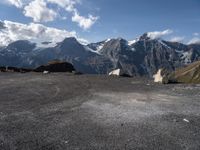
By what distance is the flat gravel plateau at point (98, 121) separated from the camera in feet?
47.0

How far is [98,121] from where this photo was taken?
18031mm

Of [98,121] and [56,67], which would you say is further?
[56,67]

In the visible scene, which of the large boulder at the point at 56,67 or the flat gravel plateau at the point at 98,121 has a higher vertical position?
the large boulder at the point at 56,67

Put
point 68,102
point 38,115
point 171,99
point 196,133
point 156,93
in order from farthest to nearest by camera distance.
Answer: point 156,93 < point 171,99 < point 68,102 < point 38,115 < point 196,133

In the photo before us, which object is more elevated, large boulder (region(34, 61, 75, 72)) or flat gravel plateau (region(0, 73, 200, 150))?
large boulder (region(34, 61, 75, 72))

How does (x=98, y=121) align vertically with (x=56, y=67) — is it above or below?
below

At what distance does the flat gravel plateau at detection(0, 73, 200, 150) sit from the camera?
47.0 feet

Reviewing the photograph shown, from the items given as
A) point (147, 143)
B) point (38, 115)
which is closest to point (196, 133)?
point (147, 143)

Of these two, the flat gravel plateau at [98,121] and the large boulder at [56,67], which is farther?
the large boulder at [56,67]

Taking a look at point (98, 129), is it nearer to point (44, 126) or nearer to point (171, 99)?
point (44, 126)

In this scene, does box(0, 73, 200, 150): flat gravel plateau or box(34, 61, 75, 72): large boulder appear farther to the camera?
box(34, 61, 75, 72): large boulder

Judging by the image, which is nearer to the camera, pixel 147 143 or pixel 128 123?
pixel 147 143

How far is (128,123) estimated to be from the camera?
17.7m

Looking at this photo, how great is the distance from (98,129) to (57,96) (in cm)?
1046
